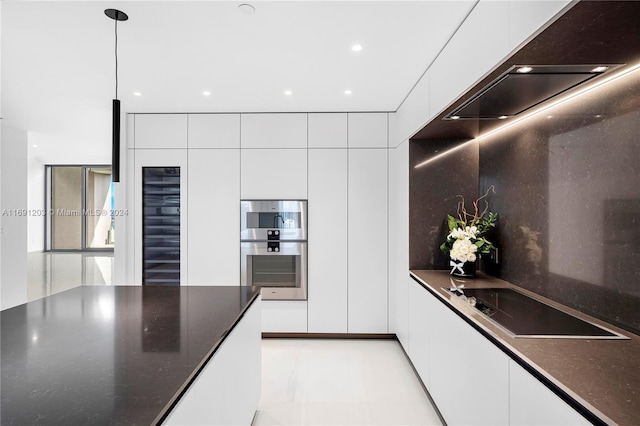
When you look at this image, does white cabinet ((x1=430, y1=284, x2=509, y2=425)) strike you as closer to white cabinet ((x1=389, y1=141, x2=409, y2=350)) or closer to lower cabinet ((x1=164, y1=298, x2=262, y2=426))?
white cabinet ((x1=389, y1=141, x2=409, y2=350))

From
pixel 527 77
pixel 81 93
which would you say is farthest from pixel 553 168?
pixel 81 93

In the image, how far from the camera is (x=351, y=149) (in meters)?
3.94

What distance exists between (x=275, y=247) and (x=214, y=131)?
1.42m

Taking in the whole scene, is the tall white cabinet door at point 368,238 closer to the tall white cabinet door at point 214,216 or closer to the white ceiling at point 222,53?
the white ceiling at point 222,53

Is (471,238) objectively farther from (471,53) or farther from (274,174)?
(274,174)

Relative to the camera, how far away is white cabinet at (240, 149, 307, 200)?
3.95 m

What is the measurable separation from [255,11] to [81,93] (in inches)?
93.1

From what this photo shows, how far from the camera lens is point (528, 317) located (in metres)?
1.76

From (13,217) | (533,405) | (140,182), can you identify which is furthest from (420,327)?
(13,217)

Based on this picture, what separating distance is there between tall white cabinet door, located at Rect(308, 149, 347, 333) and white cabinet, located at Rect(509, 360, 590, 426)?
2.62 m

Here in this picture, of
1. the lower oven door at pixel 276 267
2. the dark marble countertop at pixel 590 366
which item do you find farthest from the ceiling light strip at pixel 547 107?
the lower oven door at pixel 276 267

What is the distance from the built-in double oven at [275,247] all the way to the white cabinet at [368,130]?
87cm

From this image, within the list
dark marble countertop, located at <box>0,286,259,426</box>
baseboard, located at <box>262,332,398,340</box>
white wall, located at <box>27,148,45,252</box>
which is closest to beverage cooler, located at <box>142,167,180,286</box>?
baseboard, located at <box>262,332,398,340</box>

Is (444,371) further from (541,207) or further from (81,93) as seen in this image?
(81,93)
